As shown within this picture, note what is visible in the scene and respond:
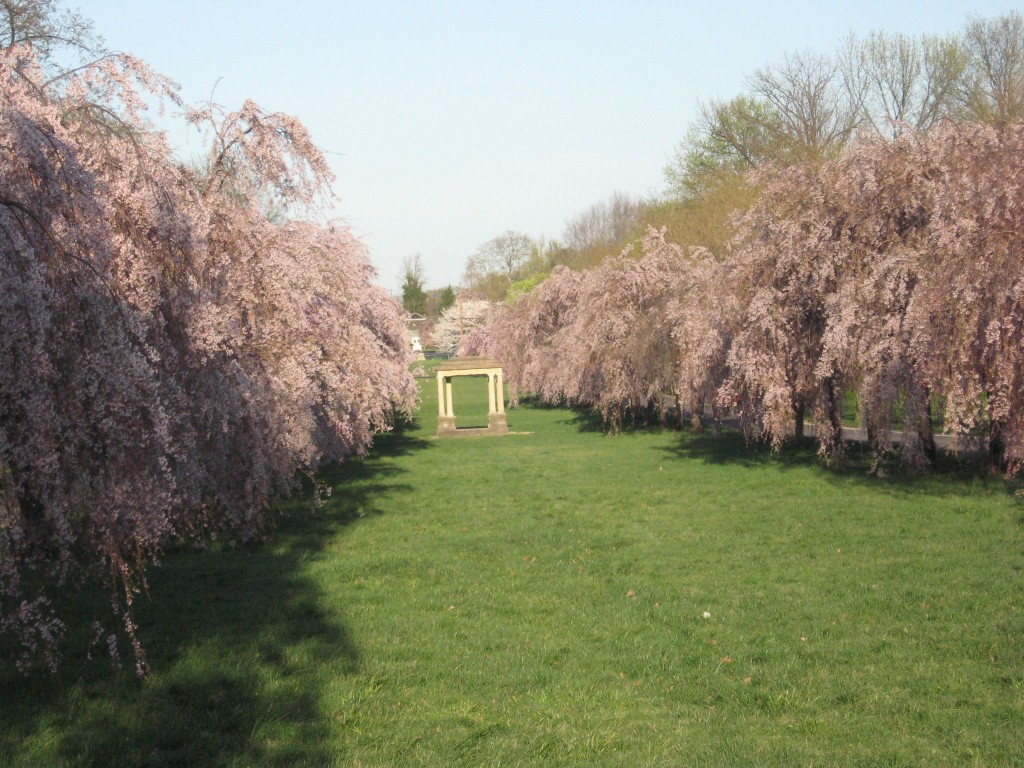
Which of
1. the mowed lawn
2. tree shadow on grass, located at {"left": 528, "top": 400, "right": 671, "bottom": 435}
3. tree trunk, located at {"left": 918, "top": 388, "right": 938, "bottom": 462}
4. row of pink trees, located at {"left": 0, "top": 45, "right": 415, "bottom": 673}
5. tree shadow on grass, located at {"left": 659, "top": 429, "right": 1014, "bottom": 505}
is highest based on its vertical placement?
row of pink trees, located at {"left": 0, "top": 45, "right": 415, "bottom": 673}

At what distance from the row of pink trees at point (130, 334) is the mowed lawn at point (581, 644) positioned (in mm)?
636

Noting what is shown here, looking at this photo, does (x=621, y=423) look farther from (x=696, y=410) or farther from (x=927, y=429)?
(x=927, y=429)

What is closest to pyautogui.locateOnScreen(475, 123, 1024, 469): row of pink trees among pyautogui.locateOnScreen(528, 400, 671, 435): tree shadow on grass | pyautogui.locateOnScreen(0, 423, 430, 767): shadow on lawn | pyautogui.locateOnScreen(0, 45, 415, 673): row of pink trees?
pyautogui.locateOnScreen(528, 400, 671, 435): tree shadow on grass

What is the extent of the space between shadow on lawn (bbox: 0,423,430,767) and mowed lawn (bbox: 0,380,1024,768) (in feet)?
0.08

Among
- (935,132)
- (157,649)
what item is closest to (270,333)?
(157,649)

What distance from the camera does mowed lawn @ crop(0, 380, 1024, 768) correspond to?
5.75m

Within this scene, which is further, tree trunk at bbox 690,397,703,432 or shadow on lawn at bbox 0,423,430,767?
tree trunk at bbox 690,397,703,432

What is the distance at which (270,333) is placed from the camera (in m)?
10.4

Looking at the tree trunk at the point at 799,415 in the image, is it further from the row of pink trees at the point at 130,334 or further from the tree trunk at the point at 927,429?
the row of pink trees at the point at 130,334

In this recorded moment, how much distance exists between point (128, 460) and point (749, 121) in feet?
118

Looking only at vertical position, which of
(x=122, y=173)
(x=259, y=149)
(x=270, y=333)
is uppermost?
(x=259, y=149)

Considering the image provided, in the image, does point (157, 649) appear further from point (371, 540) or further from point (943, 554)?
point (943, 554)

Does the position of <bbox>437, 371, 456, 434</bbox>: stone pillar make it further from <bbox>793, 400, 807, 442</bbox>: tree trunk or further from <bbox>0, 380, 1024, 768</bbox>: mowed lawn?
<bbox>0, 380, 1024, 768</bbox>: mowed lawn

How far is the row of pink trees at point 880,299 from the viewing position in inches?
458
